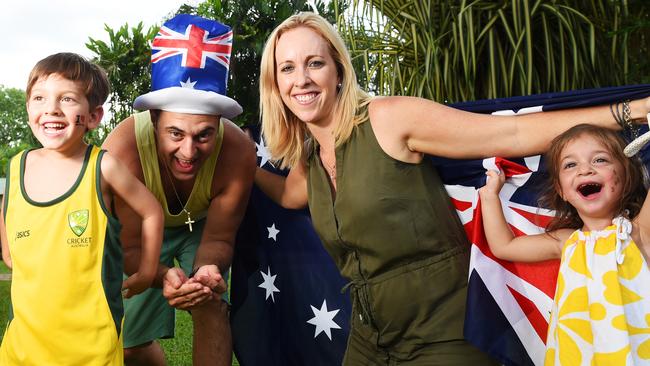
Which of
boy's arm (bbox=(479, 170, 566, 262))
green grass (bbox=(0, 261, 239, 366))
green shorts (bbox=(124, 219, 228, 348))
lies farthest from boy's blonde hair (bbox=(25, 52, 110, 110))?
green grass (bbox=(0, 261, 239, 366))

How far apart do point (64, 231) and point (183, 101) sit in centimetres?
85

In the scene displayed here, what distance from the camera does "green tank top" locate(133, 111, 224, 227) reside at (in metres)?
3.05

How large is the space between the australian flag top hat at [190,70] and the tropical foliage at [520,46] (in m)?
2.06

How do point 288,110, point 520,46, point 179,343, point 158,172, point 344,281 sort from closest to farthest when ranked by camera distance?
point 288,110, point 158,172, point 344,281, point 520,46, point 179,343

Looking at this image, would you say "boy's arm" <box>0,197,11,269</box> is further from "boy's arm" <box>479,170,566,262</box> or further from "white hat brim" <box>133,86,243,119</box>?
"boy's arm" <box>479,170,566,262</box>

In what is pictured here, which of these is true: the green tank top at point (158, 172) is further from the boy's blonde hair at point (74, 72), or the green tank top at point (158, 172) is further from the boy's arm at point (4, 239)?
the boy's arm at point (4, 239)

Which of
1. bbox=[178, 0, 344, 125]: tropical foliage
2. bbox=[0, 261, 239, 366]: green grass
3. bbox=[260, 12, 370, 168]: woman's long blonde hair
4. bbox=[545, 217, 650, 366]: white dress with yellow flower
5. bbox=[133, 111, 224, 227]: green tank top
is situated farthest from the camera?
bbox=[178, 0, 344, 125]: tropical foliage

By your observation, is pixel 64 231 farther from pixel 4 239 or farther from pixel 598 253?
pixel 598 253

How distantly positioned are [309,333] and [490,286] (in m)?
1.25

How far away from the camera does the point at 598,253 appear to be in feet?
6.49

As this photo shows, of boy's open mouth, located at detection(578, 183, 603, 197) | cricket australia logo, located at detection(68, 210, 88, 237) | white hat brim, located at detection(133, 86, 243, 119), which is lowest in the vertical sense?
cricket australia logo, located at detection(68, 210, 88, 237)

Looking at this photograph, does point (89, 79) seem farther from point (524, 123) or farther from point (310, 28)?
point (524, 123)

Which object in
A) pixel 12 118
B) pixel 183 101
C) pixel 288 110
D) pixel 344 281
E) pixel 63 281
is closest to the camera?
pixel 63 281

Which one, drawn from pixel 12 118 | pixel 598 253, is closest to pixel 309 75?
pixel 598 253
